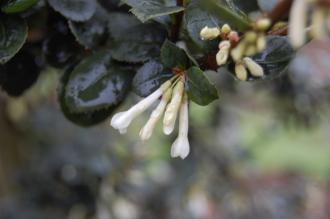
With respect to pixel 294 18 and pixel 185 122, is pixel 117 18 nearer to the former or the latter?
pixel 185 122

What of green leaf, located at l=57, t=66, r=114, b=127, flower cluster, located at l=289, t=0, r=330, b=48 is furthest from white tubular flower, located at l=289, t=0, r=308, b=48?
green leaf, located at l=57, t=66, r=114, b=127

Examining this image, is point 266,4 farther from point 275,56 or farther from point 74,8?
point 74,8

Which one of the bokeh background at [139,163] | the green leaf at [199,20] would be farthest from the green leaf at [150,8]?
the bokeh background at [139,163]

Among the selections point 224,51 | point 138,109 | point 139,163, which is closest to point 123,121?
point 138,109

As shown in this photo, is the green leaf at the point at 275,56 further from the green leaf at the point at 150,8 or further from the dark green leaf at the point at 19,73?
the dark green leaf at the point at 19,73

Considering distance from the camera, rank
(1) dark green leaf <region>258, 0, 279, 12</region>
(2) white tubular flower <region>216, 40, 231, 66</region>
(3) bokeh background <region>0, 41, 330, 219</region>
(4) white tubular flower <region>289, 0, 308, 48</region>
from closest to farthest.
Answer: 1. (4) white tubular flower <region>289, 0, 308, 48</region>
2. (2) white tubular flower <region>216, 40, 231, 66</region>
3. (1) dark green leaf <region>258, 0, 279, 12</region>
4. (3) bokeh background <region>0, 41, 330, 219</region>

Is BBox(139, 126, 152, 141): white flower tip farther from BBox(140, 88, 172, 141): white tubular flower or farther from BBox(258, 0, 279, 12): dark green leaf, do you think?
BBox(258, 0, 279, 12): dark green leaf
